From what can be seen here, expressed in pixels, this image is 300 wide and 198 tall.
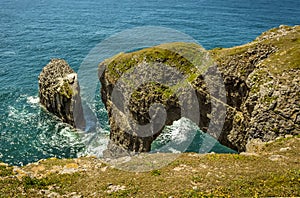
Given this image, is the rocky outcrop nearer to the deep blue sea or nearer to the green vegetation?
the green vegetation

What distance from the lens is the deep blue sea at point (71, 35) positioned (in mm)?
53213

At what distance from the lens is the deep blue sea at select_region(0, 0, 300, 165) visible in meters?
53.2

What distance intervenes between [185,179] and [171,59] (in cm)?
2470

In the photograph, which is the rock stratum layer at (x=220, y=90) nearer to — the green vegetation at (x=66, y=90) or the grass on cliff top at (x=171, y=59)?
the grass on cliff top at (x=171, y=59)

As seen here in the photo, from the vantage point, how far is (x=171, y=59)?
41.0 metres

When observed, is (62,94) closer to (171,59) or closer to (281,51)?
(171,59)

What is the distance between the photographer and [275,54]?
34.2 meters

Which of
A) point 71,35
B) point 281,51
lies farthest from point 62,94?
point 71,35

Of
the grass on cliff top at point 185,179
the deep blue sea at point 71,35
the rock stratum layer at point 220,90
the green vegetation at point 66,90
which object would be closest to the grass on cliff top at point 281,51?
the rock stratum layer at point 220,90

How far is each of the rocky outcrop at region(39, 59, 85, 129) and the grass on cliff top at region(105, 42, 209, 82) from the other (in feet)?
63.7

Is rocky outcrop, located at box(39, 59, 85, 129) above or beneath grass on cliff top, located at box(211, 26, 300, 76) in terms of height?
beneath

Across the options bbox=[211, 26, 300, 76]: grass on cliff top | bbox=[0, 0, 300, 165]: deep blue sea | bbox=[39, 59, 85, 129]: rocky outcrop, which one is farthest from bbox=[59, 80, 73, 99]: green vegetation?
bbox=[211, 26, 300, 76]: grass on cliff top

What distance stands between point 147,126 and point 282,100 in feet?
69.0

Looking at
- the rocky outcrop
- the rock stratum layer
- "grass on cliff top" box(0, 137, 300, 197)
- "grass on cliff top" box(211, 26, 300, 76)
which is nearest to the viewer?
"grass on cliff top" box(0, 137, 300, 197)
